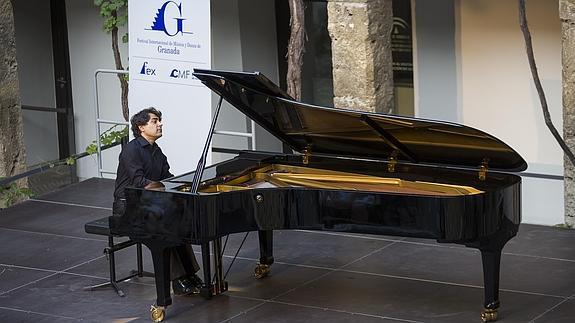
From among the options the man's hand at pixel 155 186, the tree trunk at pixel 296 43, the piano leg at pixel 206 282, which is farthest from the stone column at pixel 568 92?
the man's hand at pixel 155 186

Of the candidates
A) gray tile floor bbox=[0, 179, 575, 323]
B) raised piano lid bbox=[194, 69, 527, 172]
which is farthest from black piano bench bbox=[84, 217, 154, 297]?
raised piano lid bbox=[194, 69, 527, 172]

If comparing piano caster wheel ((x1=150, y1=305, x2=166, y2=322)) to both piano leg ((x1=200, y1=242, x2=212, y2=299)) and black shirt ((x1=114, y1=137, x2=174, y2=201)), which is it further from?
black shirt ((x1=114, y1=137, x2=174, y2=201))

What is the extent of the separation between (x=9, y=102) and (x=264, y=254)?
158 inches

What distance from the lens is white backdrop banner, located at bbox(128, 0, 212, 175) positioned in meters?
11.4

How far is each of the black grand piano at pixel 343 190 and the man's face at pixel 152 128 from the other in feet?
1.17

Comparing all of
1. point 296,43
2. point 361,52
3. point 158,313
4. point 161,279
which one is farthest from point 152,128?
point 296,43

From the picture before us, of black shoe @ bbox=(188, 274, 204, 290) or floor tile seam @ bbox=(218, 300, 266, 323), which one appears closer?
floor tile seam @ bbox=(218, 300, 266, 323)

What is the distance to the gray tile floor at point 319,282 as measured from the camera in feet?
29.2

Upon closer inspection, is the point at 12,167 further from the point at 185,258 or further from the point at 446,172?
the point at 446,172

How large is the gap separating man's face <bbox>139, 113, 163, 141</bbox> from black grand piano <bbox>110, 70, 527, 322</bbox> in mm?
357

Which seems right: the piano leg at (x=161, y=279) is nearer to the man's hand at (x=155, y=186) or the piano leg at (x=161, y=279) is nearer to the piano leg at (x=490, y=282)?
the man's hand at (x=155, y=186)

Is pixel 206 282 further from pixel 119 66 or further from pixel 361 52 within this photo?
pixel 119 66

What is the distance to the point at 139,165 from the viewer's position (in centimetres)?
896

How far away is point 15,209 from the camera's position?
12.4m
